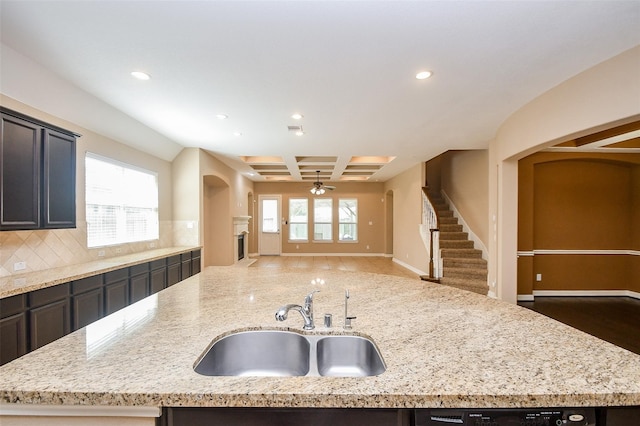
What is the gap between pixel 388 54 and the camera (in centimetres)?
238

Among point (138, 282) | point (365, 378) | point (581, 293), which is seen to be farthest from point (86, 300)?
point (581, 293)

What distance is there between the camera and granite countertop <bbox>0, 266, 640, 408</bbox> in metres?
0.87

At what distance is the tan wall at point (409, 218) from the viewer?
695cm

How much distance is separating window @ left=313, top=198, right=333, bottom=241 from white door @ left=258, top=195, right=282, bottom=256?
1293 millimetres

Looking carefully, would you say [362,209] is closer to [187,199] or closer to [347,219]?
[347,219]

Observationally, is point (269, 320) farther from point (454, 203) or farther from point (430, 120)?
point (454, 203)

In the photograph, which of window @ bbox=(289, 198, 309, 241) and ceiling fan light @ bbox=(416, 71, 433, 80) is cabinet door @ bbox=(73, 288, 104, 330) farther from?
window @ bbox=(289, 198, 309, 241)

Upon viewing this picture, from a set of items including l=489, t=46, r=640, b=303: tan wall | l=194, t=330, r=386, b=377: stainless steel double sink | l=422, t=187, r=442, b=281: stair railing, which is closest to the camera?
l=194, t=330, r=386, b=377: stainless steel double sink

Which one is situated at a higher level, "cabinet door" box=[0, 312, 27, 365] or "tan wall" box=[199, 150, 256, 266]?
"tan wall" box=[199, 150, 256, 266]

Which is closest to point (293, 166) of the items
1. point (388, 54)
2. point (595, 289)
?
point (388, 54)

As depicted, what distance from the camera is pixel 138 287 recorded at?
3.71 m

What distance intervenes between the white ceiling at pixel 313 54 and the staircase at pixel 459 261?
281 cm

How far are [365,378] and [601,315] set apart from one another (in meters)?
5.32

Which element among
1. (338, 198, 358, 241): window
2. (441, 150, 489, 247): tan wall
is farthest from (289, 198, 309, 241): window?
(441, 150, 489, 247): tan wall
